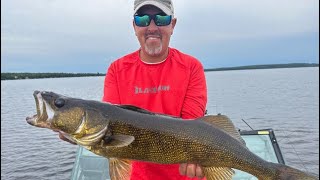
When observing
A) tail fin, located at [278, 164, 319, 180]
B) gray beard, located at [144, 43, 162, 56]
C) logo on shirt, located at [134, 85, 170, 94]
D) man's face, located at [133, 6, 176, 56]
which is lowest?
tail fin, located at [278, 164, 319, 180]

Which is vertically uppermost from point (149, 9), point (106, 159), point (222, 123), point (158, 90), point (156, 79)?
point (149, 9)

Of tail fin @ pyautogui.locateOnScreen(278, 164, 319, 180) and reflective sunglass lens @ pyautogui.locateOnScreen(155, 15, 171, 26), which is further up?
reflective sunglass lens @ pyautogui.locateOnScreen(155, 15, 171, 26)

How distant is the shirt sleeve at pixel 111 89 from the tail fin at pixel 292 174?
7.20 feet

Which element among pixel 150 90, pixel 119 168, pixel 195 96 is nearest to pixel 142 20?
pixel 150 90

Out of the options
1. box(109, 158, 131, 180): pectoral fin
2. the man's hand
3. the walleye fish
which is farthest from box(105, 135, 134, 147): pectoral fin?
the man's hand

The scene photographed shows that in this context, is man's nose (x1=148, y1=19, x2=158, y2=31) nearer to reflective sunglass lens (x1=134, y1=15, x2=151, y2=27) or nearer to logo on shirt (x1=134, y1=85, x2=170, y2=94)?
reflective sunglass lens (x1=134, y1=15, x2=151, y2=27)

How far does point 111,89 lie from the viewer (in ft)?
17.1

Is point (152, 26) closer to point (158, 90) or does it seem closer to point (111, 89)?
point (158, 90)

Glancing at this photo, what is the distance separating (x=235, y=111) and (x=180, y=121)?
2911 centimetres

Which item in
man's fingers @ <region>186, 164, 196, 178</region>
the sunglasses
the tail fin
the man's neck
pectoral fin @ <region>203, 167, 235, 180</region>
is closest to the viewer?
the tail fin

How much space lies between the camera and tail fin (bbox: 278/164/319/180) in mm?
4273

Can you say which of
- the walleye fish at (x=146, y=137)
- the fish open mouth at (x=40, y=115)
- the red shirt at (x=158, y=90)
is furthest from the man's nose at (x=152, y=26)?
the fish open mouth at (x=40, y=115)

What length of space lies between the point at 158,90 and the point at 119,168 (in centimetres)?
129

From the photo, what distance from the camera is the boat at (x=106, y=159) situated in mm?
8789
